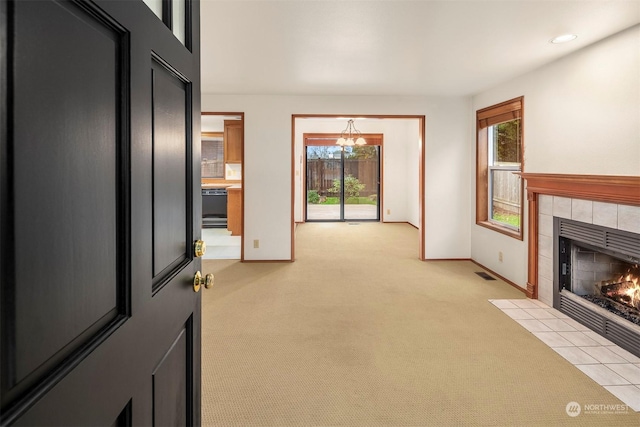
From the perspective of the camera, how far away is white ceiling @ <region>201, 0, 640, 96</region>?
2537 millimetres

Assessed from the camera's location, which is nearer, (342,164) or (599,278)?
(599,278)

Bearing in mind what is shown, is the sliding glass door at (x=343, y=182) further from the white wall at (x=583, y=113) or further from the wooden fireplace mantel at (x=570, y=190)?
the wooden fireplace mantel at (x=570, y=190)

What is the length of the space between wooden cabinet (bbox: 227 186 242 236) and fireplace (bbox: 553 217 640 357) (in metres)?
5.64

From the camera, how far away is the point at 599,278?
3447 millimetres

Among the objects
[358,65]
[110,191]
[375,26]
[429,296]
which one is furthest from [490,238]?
[110,191]

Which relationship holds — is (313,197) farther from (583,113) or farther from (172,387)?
(172,387)

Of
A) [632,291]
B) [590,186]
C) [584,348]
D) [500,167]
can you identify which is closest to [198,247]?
[584,348]

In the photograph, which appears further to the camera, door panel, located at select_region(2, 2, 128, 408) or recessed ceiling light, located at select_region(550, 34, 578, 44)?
recessed ceiling light, located at select_region(550, 34, 578, 44)

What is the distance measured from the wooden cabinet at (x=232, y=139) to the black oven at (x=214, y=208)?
2.97 ft

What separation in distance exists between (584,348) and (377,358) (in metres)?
1.51

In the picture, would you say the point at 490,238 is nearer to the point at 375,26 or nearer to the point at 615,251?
the point at 615,251

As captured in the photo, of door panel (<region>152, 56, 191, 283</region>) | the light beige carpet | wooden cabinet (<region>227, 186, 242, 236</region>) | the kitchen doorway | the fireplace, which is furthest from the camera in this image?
wooden cabinet (<region>227, 186, 242, 236</region>)

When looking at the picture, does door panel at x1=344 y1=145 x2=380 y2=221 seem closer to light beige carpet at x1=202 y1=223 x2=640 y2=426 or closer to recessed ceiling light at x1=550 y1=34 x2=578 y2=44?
light beige carpet at x1=202 y1=223 x2=640 y2=426

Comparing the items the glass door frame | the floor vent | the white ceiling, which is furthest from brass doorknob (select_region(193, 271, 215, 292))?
the glass door frame
